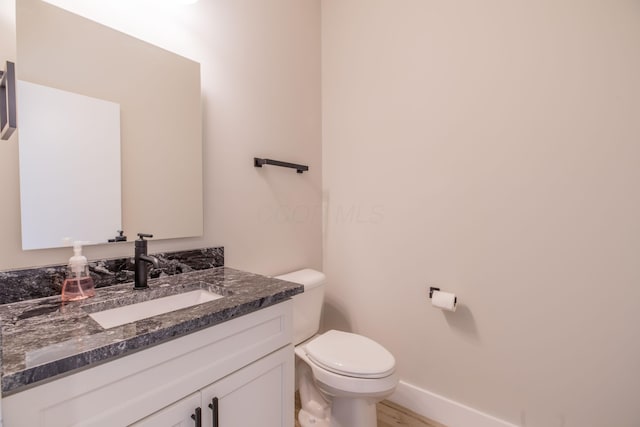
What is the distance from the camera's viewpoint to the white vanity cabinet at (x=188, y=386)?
59 centimetres

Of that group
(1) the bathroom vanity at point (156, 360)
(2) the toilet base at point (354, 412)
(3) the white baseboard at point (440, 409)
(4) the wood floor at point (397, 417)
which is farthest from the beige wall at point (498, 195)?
(1) the bathroom vanity at point (156, 360)

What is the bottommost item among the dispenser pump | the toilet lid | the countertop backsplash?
the toilet lid

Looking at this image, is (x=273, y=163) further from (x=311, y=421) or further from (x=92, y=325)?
(x=311, y=421)

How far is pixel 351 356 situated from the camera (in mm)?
1357

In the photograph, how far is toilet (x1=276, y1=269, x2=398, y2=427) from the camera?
125cm

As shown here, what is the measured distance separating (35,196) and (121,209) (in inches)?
9.5

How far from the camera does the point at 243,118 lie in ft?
5.04

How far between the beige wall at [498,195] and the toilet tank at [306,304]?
38 centimetres

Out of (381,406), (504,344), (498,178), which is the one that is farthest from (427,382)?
(498,178)

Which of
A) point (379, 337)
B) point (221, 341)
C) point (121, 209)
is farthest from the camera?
point (379, 337)

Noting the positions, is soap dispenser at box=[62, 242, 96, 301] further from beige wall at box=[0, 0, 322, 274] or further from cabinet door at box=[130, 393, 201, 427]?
cabinet door at box=[130, 393, 201, 427]

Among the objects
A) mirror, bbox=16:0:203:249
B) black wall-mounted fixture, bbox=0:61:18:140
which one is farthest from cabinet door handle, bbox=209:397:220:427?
black wall-mounted fixture, bbox=0:61:18:140

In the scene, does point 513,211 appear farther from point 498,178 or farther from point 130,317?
point 130,317

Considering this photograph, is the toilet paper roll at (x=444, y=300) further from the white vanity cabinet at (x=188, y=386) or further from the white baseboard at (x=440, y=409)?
the white vanity cabinet at (x=188, y=386)
